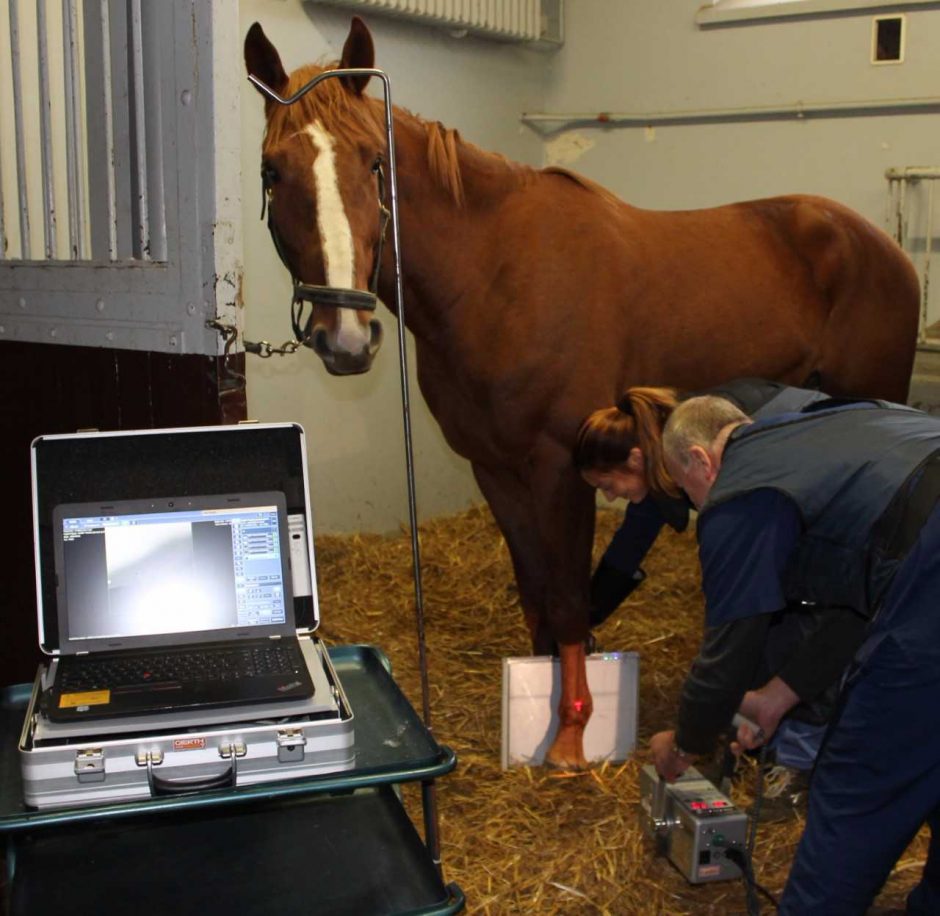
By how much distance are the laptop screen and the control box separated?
993 millimetres

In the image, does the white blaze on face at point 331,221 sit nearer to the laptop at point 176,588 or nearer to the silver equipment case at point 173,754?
the laptop at point 176,588

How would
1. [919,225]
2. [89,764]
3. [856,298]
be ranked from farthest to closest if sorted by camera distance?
[919,225] < [856,298] < [89,764]

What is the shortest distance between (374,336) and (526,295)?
0.50 m

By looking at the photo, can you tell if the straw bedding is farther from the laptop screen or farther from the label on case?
the label on case

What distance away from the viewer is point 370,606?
3541 mm

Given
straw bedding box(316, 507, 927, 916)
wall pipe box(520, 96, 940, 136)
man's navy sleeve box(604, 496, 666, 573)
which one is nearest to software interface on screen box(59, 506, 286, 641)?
straw bedding box(316, 507, 927, 916)

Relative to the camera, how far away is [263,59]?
2.02 metres

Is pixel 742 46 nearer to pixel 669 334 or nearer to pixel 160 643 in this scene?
pixel 669 334

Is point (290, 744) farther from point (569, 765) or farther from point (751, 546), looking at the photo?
point (569, 765)

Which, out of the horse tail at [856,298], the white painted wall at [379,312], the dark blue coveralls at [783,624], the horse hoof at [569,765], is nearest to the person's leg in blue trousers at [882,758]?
the dark blue coveralls at [783,624]

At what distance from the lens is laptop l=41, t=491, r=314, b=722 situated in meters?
1.24

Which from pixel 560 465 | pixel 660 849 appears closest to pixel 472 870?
pixel 660 849

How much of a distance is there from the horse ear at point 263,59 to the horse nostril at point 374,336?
493 millimetres

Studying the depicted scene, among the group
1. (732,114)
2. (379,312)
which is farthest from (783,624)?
(732,114)
